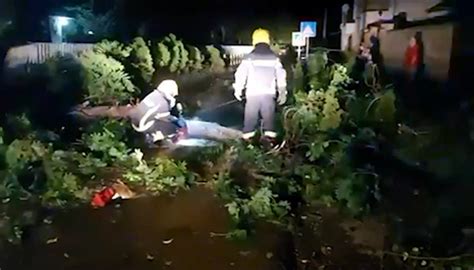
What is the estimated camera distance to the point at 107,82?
2.39m

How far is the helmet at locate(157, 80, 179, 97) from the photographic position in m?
2.36

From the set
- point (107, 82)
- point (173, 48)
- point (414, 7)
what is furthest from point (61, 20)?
point (414, 7)

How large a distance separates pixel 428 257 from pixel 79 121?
4.31 feet

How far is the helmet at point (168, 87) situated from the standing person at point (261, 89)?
0.72ft

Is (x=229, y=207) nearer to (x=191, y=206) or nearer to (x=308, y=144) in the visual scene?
(x=191, y=206)

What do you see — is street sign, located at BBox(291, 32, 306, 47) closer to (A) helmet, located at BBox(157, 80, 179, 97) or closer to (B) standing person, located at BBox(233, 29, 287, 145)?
(B) standing person, located at BBox(233, 29, 287, 145)

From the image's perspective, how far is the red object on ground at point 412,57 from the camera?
2143mm

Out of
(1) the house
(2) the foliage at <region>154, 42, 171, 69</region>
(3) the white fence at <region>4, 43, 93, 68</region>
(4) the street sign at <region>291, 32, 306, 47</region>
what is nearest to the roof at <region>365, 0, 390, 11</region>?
(1) the house

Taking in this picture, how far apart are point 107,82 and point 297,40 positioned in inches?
27.9

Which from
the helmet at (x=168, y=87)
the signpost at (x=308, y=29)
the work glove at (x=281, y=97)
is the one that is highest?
the signpost at (x=308, y=29)

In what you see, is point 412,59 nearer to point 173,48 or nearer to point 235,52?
point 235,52

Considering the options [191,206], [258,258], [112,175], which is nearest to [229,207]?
[191,206]

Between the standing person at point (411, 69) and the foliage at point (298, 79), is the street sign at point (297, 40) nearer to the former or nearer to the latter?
the foliage at point (298, 79)

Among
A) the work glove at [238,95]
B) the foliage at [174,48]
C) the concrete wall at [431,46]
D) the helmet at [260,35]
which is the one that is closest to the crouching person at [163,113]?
the foliage at [174,48]
